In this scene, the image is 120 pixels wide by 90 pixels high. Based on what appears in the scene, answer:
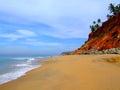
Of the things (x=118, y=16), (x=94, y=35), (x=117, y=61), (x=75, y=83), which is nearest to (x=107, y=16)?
(x=94, y=35)

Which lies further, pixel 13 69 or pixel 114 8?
pixel 114 8

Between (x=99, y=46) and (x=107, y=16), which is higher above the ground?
(x=107, y=16)

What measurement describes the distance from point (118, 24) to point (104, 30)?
28.1 feet

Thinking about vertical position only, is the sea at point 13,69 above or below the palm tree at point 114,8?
below

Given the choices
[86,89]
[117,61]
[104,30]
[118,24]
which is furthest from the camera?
[104,30]

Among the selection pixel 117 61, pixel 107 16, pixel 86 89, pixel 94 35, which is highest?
pixel 107 16

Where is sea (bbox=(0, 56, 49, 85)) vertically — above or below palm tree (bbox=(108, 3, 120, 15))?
below

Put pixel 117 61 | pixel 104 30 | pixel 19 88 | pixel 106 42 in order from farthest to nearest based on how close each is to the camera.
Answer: pixel 104 30, pixel 106 42, pixel 117 61, pixel 19 88

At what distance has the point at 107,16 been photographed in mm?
72500

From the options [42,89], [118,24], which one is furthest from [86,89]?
[118,24]

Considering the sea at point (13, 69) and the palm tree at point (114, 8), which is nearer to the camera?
the sea at point (13, 69)

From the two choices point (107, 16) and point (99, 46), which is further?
point (107, 16)

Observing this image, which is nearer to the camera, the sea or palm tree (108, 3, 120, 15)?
the sea

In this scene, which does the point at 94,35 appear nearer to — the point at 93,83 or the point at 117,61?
the point at 117,61
